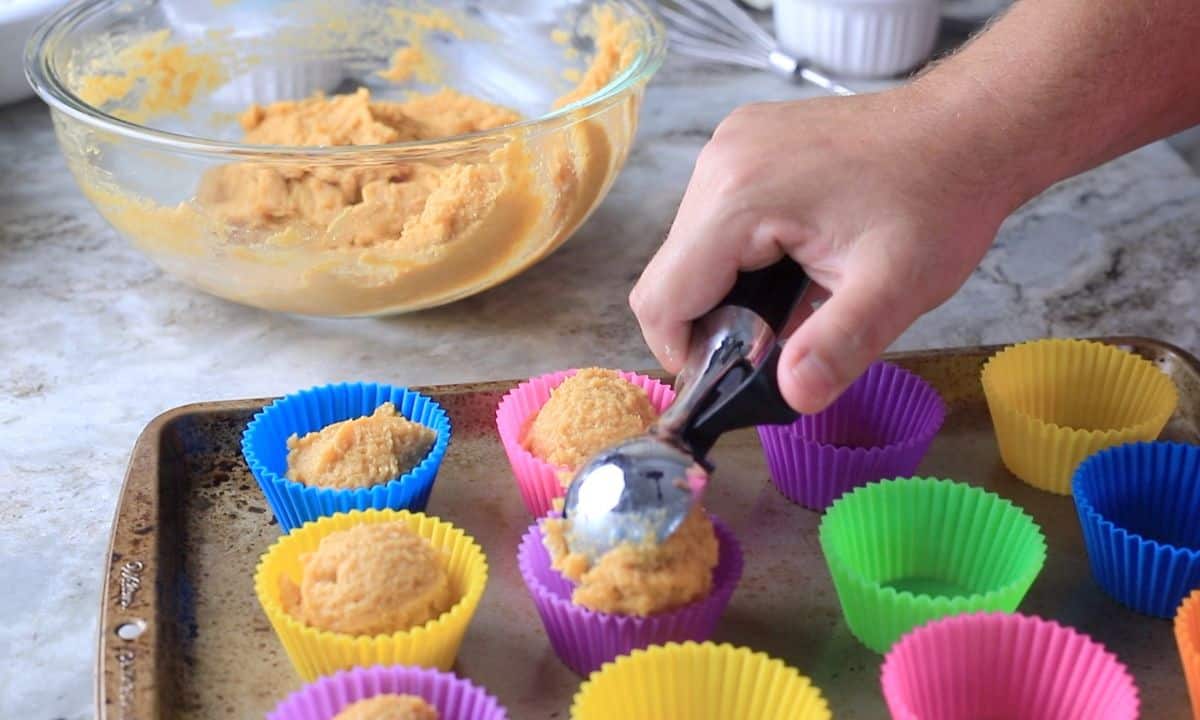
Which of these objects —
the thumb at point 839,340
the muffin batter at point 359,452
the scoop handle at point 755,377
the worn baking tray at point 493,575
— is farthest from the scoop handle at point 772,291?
the muffin batter at point 359,452

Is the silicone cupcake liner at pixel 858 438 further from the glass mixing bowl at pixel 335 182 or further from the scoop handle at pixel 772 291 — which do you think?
the glass mixing bowl at pixel 335 182

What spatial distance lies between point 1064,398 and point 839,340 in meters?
0.53

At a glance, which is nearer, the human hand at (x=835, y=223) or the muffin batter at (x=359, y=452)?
the human hand at (x=835, y=223)

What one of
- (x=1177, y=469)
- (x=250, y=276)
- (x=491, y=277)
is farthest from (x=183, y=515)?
(x=1177, y=469)

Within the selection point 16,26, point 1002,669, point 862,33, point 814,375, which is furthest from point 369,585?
point 862,33

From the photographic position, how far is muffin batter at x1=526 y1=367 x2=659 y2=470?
132 centimetres

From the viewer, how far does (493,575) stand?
1.30m

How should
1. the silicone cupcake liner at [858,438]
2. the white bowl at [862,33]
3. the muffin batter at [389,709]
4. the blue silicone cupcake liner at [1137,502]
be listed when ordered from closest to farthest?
the muffin batter at [389,709], the blue silicone cupcake liner at [1137,502], the silicone cupcake liner at [858,438], the white bowl at [862,33]

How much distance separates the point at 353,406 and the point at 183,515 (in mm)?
205

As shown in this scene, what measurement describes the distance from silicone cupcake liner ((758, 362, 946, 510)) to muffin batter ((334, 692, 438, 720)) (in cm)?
48

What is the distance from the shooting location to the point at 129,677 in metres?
1.10

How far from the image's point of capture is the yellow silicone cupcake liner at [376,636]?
112 cm

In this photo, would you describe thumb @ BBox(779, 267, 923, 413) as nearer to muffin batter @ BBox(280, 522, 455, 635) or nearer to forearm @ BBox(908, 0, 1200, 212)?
forearm @ BBox(908, 0, 1200, 212)

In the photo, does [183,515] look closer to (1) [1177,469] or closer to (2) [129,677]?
(2) [129,677]
